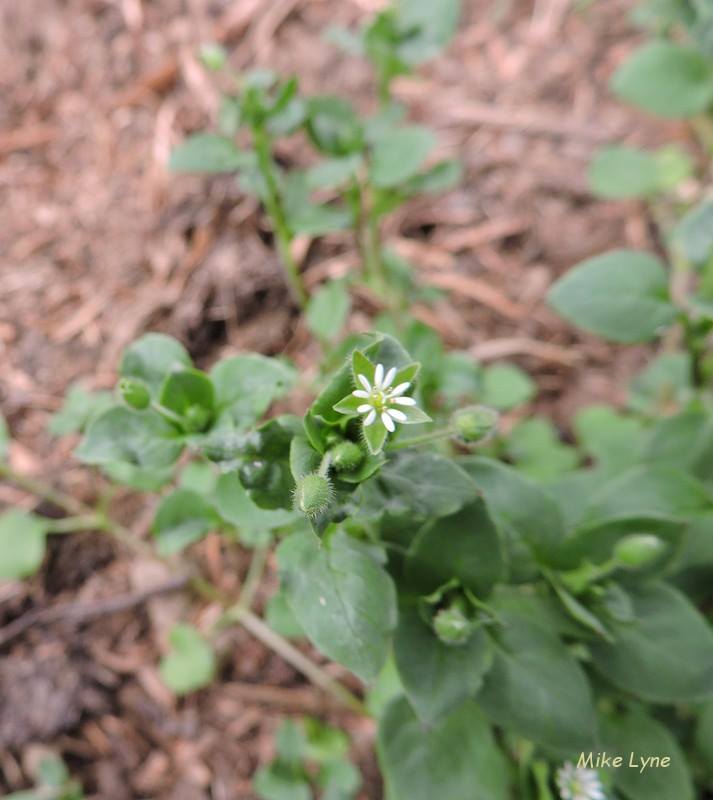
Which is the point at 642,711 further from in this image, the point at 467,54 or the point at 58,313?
the point at 467,54

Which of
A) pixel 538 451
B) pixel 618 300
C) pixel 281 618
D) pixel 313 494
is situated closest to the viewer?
pixel 313 494

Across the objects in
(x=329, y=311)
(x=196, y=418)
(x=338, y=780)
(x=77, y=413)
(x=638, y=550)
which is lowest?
(x=338, y=780)

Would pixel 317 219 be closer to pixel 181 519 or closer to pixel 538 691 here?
pixel 181 519

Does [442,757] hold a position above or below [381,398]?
below

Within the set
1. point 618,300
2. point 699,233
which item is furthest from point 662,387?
point 699,233

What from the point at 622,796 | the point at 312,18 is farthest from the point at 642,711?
the point at 312,18

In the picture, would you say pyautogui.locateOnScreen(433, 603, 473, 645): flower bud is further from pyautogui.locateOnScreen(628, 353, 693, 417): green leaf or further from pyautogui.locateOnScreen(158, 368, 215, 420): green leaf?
pyautogui.locateOnScreen(628, 353, 693, 417): green leaf

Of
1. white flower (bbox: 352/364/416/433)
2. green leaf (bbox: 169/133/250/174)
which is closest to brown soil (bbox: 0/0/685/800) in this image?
green leaf (bbox: 169/133/250/174)
